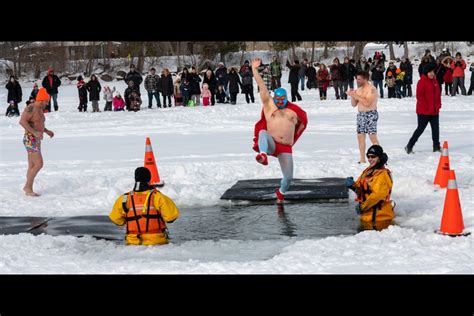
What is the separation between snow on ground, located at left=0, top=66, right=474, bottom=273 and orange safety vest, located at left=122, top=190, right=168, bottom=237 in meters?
0.28

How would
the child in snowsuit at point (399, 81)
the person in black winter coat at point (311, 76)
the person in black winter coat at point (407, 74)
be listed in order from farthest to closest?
the person in black winter coat at point (311, 76), the person in black winter coat at point (407, 74), the child in snowsuit at point (399, 81)

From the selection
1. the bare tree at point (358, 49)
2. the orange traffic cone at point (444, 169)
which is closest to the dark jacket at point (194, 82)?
the orange traffic cone at point (444, 169)

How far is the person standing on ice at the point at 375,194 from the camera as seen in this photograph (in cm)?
934

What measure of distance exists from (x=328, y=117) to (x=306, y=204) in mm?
13204

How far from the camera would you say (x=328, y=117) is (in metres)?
23.8

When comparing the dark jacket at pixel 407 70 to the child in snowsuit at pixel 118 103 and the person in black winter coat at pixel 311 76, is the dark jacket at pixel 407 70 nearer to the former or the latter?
the person in black winter coat at pixel 311 76

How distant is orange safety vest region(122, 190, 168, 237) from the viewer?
335 inches

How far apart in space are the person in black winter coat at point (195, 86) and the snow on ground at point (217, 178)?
1844mm

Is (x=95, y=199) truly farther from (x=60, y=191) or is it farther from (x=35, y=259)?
(x=35, y=259)

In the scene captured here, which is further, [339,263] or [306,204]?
[306,204]

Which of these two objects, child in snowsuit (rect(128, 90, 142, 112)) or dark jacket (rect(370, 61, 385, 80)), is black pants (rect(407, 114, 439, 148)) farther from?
child in snowsuit (rect(128, 90, 142, 112))

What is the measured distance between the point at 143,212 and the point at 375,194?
280 cm

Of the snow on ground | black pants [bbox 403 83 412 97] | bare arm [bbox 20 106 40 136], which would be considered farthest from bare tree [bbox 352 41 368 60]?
bare arm [bbox 20 106 40 136]
